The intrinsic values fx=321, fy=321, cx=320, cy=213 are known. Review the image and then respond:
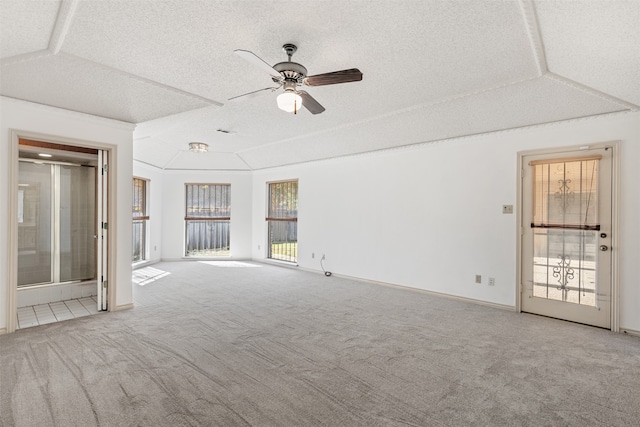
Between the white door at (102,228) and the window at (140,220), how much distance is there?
3241mm

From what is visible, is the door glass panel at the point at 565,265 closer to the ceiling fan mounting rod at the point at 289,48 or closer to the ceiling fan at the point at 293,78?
the ceiling fan at the point at 293,78

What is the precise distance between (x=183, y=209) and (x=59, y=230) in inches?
131

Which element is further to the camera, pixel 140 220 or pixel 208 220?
pixel 208 220

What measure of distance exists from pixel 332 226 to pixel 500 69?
4.16 metres

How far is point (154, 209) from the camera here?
25.2 ft

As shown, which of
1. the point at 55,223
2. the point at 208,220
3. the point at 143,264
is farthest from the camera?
the point at 208,220

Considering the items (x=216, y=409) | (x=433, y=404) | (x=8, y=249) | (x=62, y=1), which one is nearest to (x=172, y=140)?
(x=8, y=249)

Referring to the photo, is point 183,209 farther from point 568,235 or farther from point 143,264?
point 568,235

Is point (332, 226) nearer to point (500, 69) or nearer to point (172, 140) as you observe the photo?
point (172, 140)

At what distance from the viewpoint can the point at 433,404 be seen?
2.20 meters

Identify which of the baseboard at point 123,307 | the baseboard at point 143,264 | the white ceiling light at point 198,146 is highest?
the white ceiling light at point 198,146

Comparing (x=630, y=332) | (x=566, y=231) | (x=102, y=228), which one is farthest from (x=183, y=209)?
(x=630, y=332)

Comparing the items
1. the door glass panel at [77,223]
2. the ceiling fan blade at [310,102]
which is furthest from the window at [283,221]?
the ceiling fan blade at [310,102]

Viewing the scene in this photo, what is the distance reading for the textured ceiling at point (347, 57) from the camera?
7.05 feet
